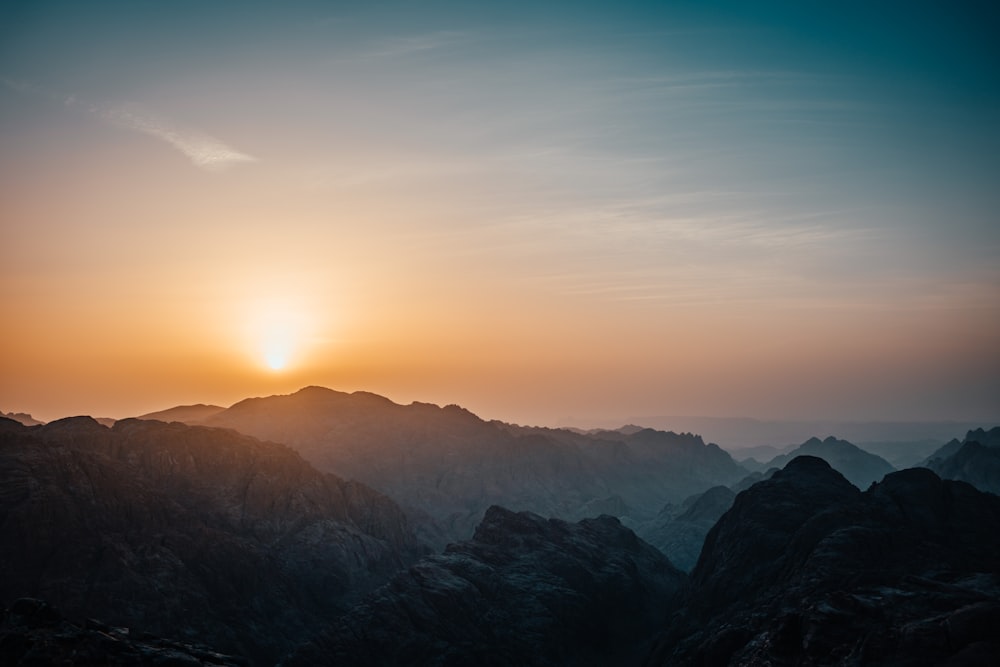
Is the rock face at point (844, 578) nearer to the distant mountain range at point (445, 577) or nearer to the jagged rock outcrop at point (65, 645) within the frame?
the distant mountain range at point (445, 577)

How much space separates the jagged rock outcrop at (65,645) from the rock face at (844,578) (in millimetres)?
64891

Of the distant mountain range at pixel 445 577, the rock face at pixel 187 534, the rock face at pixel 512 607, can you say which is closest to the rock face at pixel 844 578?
the distant mountain range at pixel 445 577

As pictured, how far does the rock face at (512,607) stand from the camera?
369ft

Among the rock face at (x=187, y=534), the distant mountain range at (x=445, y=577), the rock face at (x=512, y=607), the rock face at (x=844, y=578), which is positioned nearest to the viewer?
the rock face at (x=844, y=578)

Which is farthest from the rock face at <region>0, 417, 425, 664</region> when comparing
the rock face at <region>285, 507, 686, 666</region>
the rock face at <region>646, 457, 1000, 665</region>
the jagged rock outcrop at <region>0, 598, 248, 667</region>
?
the rock face at <region>646, 457, 1000, 665</region>

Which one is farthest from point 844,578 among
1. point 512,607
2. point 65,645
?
point 65,645

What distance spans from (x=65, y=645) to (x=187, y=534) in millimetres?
75371

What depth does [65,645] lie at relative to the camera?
65188 millimetres

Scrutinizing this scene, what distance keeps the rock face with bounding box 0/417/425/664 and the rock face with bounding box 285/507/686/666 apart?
21.2m

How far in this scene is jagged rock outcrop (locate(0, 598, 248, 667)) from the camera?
209ft

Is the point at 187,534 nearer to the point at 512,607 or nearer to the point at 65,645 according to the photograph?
the point at 512,607

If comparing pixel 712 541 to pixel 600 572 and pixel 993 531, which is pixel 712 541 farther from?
pixel 993 531

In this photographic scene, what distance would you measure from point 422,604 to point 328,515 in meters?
60.5

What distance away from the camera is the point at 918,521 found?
4688 inches
